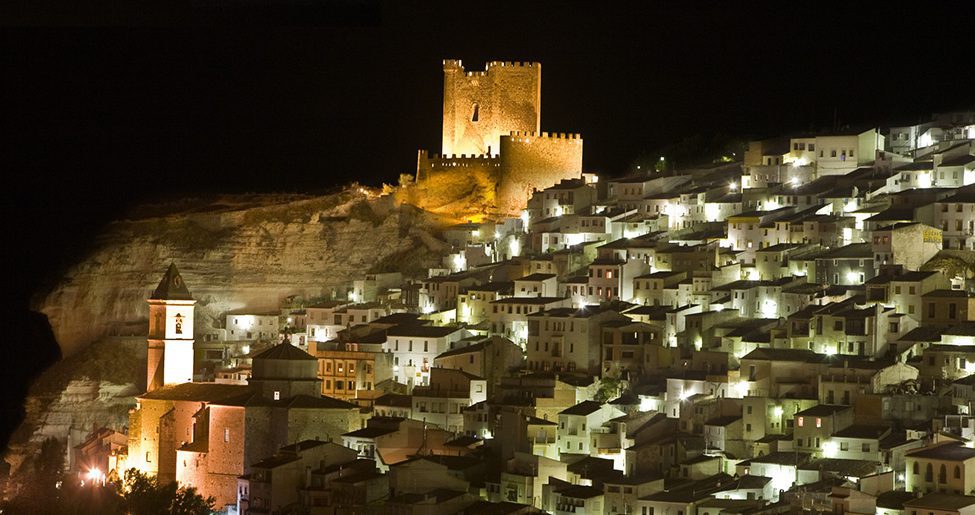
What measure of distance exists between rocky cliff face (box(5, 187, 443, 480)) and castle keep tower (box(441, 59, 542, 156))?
2.50 metres

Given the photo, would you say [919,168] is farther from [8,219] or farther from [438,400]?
[8,219]

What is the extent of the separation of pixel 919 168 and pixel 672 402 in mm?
9472

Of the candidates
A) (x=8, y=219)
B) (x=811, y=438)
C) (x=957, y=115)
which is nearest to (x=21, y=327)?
(x=8, y=219)

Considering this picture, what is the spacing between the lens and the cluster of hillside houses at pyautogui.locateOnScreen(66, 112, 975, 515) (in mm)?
38062

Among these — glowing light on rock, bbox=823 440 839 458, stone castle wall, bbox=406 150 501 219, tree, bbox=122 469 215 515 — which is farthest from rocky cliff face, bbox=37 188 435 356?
glowing light on rock, bbox=823 440 839 458

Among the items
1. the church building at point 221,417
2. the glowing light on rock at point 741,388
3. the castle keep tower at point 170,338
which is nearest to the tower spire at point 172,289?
the castle keep tower at point 170,338

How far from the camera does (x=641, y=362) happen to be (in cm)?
4325

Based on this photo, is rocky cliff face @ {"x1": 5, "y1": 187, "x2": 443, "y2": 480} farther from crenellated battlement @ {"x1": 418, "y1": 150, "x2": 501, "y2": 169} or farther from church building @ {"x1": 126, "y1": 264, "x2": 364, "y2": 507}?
church building @ {"x1": 126, "y1": 264, "x2": 364, "y2": 507}

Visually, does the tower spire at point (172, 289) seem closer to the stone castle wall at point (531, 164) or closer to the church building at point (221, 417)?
the church building at point (221, 417)

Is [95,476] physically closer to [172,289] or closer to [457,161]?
[172,289]

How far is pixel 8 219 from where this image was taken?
62.5 metres

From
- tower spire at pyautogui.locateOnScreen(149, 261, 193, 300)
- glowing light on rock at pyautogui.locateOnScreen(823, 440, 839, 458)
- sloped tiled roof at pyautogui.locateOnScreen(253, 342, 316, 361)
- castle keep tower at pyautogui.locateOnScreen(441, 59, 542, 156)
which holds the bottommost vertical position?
glowing light on rock at pyautogui.locateOnScreen(823, 440, 839, 458)

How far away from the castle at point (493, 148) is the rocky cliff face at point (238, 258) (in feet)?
3.80

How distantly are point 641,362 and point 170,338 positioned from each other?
8842 mm
